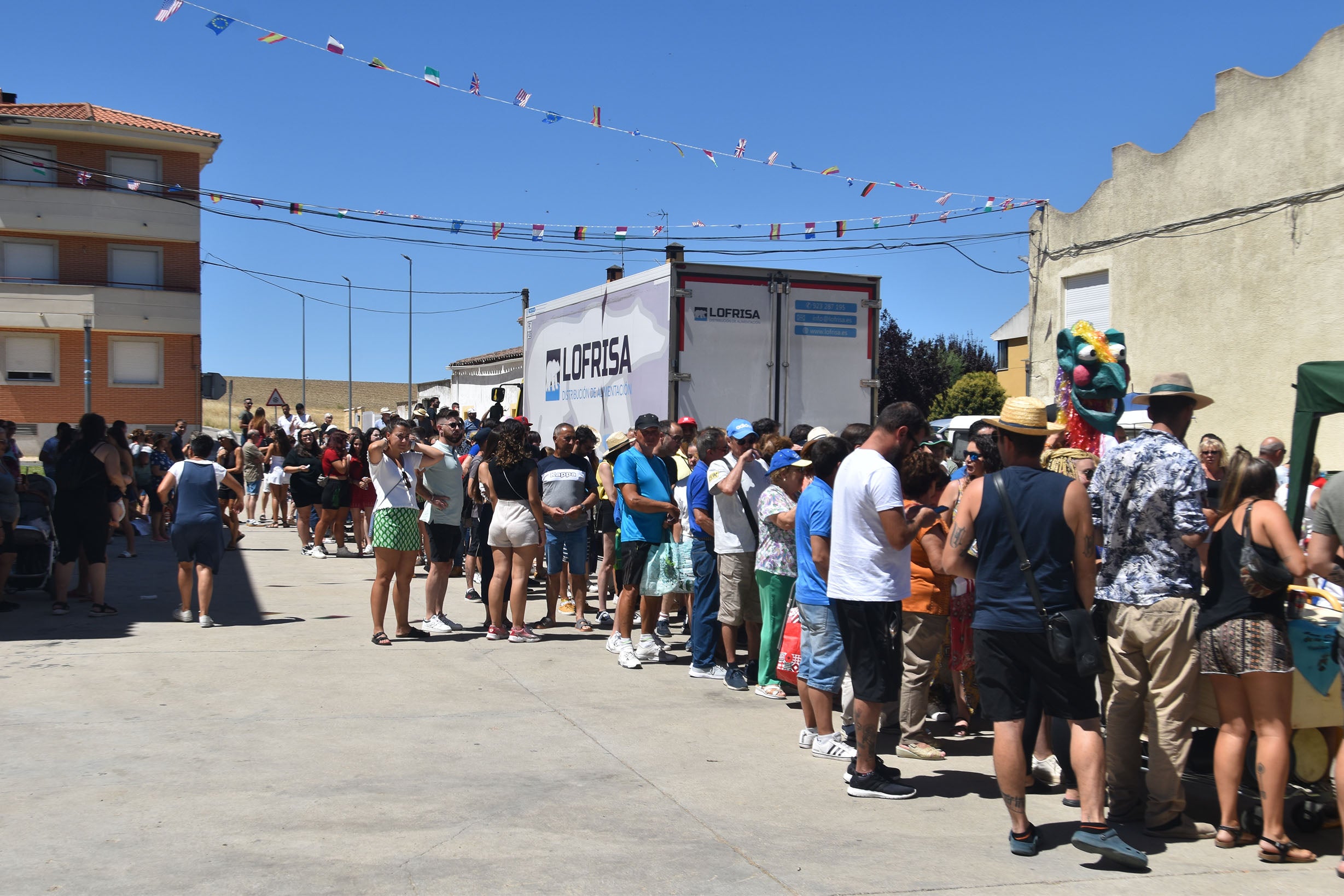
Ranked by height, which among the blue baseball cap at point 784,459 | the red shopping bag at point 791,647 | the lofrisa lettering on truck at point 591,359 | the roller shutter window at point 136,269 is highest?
the roller shutter window at point 136,269

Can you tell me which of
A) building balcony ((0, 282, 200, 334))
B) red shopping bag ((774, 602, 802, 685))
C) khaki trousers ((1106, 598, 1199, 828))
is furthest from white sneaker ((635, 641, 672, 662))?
building balcony ((0, 282, 200, 334))

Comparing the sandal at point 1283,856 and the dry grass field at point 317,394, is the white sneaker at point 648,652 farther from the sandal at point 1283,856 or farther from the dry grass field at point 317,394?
the dry grass field at point 317,394

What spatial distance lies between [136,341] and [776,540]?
112 feet

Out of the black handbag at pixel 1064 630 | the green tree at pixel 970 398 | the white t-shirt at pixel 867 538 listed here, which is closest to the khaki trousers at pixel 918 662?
the white t-shirt at pixel 867 538

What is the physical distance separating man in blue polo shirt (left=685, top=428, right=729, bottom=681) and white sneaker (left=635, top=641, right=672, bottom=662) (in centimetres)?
53

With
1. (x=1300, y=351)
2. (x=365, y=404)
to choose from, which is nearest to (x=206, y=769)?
(x=1300, y=351)

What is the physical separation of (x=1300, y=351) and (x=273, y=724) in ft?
53.5

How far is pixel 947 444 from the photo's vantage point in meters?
9.08

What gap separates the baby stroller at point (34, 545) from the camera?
36.0 ft

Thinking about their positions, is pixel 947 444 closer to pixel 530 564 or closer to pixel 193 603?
pixel 530 564

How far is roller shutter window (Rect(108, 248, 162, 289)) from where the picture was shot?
115 ft

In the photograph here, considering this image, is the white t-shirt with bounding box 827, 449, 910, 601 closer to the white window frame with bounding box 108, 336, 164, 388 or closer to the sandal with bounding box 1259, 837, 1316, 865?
the sandal with bounding box 1259, 837, 1316, 865

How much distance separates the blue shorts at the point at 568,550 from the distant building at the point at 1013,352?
119ft

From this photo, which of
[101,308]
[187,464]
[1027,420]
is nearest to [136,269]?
[101,308]
